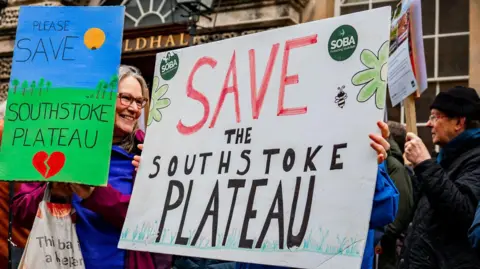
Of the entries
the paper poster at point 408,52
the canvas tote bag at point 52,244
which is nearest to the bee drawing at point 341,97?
the paper poster at point 408,52

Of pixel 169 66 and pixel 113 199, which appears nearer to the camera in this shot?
pixel 113 199

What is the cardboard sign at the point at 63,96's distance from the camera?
3.06 meters

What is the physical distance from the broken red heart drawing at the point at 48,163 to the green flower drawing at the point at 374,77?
1.32 meters

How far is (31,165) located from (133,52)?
6895 millimetres

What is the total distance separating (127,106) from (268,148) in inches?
31.7

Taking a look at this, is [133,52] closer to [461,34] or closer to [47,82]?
[461,34]

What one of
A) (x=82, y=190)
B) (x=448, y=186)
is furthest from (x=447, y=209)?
(x=82, y=190)

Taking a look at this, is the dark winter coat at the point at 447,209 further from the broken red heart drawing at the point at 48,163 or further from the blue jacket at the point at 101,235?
the broken red heart drawing at the point at 48,163

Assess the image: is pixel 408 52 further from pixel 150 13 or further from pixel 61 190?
pixel 150 13

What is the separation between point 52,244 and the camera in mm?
2977

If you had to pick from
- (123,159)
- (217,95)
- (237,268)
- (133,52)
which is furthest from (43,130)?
(133,52)

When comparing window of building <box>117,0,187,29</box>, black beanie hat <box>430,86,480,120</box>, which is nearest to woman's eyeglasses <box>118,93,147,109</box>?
black beanie hat <box>430,86,480,120</box>

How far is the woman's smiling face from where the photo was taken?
3227mm

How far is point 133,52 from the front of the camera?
32.4ft
